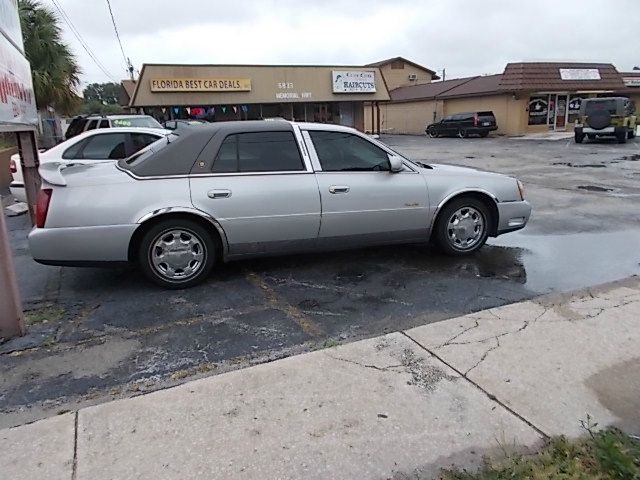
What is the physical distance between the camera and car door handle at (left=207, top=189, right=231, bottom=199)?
16.0 feet

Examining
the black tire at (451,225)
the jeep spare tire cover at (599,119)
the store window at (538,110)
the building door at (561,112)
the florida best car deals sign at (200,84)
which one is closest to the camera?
the black tire at (451,225)

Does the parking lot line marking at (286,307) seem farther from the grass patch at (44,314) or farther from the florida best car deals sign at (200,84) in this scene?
the florida best car deals sign at (200,84)

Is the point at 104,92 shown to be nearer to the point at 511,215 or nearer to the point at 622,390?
the point at 511,215

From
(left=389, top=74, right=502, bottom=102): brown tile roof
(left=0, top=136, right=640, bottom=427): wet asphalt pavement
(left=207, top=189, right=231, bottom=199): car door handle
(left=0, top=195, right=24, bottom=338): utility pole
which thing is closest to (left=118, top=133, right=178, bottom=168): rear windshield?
(left=207, top=189, right=231, bottom=199): car door handle

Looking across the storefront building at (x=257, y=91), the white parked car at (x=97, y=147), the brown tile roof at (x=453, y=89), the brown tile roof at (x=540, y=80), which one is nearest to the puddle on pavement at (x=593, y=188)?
the white parked car at (x=97, y=147)

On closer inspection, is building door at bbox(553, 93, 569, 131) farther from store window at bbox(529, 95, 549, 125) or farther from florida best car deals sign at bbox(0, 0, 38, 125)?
florida best car deals sign at bbox(0, 0, 38, 125)

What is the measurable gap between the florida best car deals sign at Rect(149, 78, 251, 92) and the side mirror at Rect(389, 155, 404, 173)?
2444 centimetres

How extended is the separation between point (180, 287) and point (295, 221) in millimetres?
1306

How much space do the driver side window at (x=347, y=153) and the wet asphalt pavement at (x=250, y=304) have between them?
113 cm

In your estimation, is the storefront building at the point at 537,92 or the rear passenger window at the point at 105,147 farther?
the storefront building at the point at 537,92

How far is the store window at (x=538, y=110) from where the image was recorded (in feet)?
110

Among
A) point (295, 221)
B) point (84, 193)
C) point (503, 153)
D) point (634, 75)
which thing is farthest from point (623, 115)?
point (84, 193)

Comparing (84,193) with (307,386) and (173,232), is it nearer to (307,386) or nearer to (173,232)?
(173,232)

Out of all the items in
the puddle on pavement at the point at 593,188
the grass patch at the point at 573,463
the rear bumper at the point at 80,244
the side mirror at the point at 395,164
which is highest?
the side mirror at the point at 395,164
